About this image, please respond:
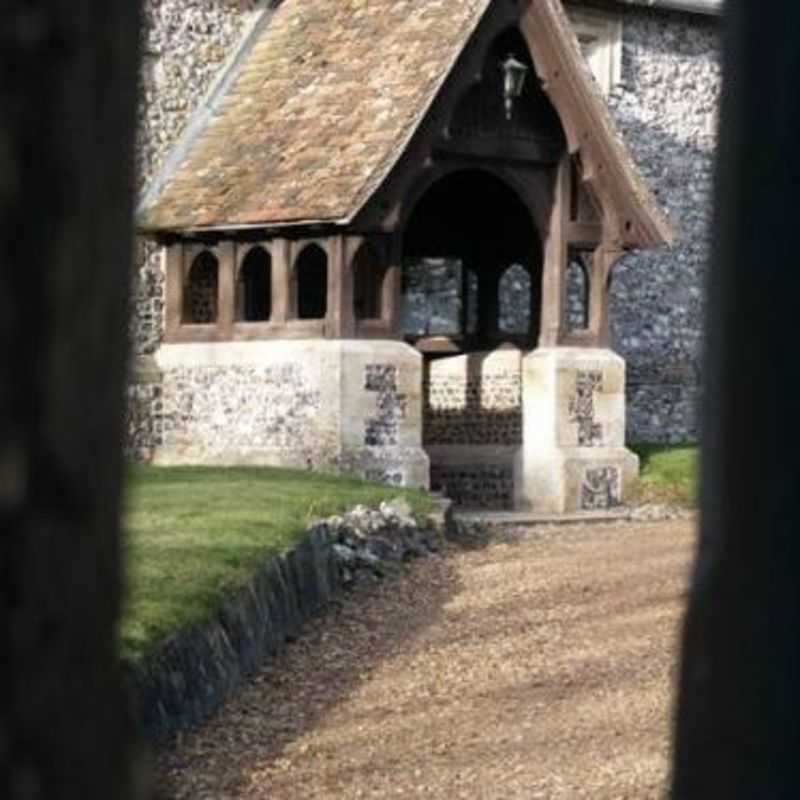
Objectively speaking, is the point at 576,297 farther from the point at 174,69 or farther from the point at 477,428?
the point at 174,69

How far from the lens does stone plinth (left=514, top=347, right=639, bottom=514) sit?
59.1 feet

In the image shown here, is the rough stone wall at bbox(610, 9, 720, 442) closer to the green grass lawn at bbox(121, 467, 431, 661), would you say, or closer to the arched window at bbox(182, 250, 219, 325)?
the arched window at bbox(182, 250, 219, 325)

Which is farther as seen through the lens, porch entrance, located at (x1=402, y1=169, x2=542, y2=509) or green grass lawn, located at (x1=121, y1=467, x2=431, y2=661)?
porch entrance, located at (x1=402, y1=169, x2=542, y2=509)

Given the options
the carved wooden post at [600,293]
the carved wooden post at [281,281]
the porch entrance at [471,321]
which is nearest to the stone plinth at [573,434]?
the carved wooden post at [600,293]

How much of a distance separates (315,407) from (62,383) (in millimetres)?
15390

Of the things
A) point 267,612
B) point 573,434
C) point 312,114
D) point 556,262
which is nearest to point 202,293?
point 312,114

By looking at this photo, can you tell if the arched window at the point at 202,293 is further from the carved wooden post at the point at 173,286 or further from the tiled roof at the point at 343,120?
the tiled roof at the point at 343,120

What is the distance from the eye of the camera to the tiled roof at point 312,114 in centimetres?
1647

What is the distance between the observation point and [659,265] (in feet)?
76.2

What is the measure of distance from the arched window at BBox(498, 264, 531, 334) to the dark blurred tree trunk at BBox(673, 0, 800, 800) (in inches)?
766

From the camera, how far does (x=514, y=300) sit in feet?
71.4

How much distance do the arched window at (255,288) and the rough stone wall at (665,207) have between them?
5.57 m

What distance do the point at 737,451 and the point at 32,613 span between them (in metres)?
0.98

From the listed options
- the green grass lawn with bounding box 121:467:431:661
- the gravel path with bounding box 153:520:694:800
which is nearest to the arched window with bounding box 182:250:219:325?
the green grass lawn with bounding box 121:467:431:661
